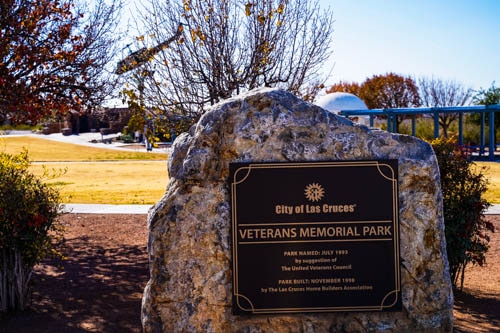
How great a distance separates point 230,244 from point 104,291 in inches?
123

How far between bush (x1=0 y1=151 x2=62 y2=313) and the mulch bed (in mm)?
278

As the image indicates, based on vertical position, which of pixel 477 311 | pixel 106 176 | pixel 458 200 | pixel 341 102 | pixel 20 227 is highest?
pixel 341 102

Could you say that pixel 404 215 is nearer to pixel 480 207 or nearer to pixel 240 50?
pixel 480 207

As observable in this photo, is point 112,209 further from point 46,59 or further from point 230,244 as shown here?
point 230,244

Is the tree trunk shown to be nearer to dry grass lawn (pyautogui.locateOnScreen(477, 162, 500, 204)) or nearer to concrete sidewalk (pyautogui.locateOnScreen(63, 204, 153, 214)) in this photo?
concrete sidewalk (pyautogui.locateOnScreen(63, 204, 153, 214))

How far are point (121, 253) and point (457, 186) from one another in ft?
17.7

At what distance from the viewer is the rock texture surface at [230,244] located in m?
5.24

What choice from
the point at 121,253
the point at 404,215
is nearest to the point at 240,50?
the point at 121,253

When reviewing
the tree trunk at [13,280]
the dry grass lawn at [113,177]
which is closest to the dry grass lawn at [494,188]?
the dry grass lawn at [113,177]

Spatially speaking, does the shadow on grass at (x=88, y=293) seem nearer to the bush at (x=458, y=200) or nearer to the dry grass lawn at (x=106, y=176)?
the dry grass lawn at (x=106, y=176)

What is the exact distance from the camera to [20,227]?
6.36 metres

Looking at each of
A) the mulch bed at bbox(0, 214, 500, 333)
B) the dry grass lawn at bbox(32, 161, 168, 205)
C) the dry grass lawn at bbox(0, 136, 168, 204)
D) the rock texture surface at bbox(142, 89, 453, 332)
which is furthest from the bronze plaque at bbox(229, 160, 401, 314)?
the dry grass lawn at bbox(32, 161, 168, 205)

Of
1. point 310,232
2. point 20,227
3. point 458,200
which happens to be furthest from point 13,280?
point 458,200

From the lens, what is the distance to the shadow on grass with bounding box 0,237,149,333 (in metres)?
6.43
